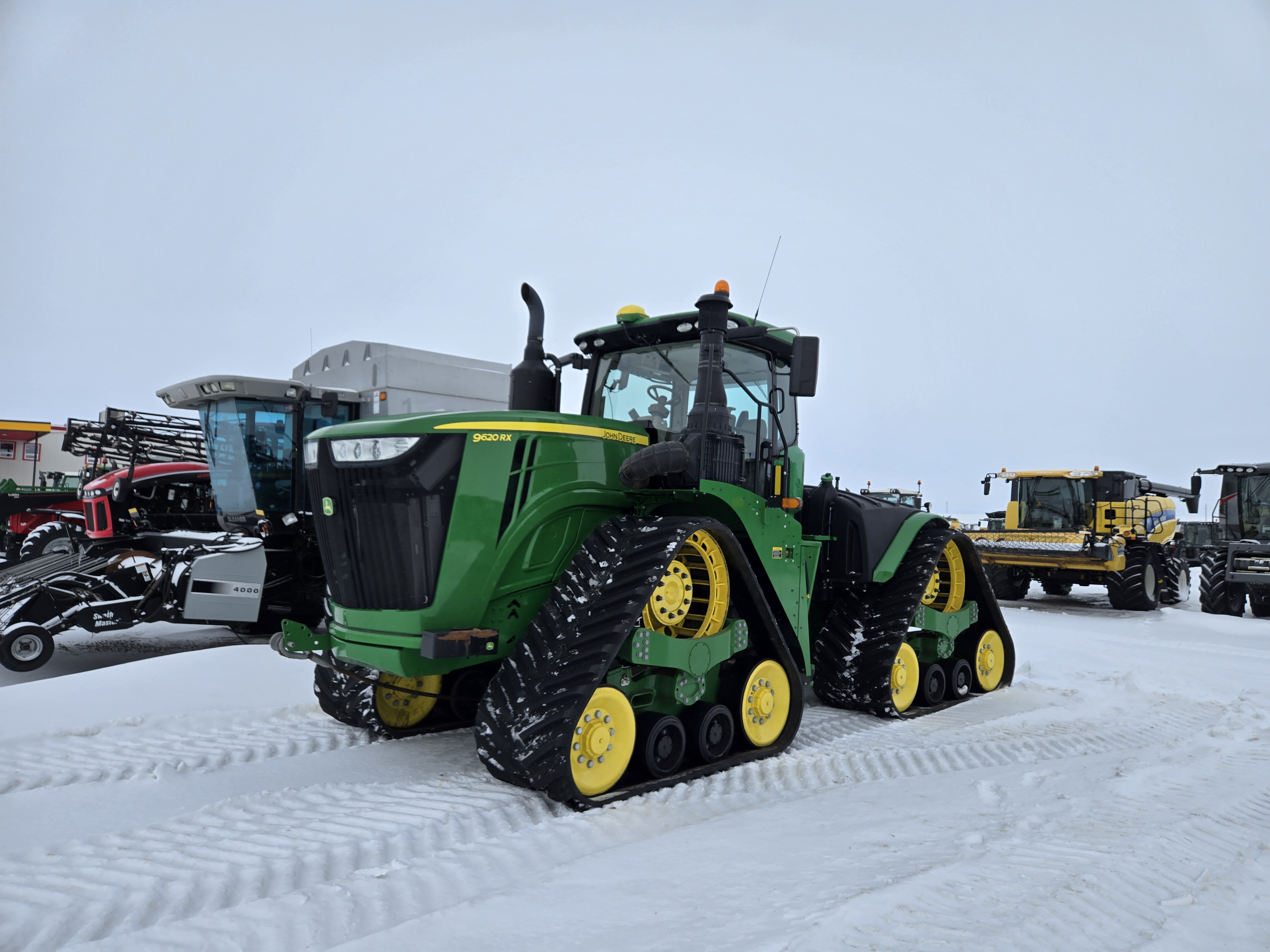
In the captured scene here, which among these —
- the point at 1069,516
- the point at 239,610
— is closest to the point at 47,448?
the point at 239,610

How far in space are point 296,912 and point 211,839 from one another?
837 mm

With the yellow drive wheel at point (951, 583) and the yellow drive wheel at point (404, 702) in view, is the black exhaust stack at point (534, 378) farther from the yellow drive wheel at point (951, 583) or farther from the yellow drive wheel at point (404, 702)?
the yellow drive wheel at point (951, 583)

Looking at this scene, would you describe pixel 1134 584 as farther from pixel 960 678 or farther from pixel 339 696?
pixel 339 696

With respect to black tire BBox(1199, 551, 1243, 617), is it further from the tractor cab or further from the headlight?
the headlight

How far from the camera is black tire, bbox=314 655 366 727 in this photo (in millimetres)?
5105

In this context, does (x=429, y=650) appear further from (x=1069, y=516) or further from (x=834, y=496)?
(x=1069, y=516)

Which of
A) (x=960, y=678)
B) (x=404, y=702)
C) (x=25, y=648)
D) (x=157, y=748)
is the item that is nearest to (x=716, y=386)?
(x=404, y=702)

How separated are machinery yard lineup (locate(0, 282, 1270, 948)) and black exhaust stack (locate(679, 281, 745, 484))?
2 centimetres

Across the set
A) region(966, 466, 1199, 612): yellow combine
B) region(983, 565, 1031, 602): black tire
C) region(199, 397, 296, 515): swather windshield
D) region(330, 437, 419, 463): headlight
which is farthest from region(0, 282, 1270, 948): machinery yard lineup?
region(983, 565, 1031, 602): black tire

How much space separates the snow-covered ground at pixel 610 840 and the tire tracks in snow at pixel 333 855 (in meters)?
0.01

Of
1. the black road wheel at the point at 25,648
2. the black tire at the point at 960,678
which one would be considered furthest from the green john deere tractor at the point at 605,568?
the black road wheel at the point at 25,648

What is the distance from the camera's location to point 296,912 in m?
2.84

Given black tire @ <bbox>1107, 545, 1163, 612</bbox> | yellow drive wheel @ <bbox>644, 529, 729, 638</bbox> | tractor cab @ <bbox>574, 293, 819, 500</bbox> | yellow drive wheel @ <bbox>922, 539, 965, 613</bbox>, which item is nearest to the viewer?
yellow drive wheel @ <bbox>644, 529, 729, 638</bbox>

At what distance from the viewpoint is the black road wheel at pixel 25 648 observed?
7777 mm
